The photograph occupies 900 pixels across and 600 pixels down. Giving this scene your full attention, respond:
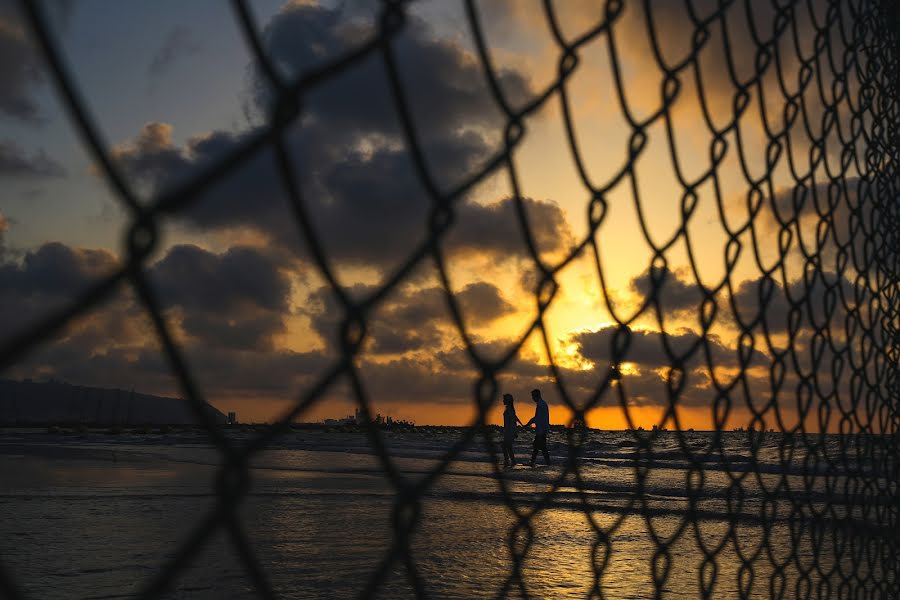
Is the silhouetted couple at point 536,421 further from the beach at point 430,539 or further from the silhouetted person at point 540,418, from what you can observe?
the beach at point 430,539

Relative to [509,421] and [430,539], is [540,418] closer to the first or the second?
[509,421]

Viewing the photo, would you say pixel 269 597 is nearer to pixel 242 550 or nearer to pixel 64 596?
pixel 242 550

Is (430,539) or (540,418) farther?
(540,418)

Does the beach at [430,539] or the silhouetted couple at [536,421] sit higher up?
the silhouetted couple at [536,421]

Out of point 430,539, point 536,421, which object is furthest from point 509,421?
point 430,539

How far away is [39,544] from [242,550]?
771 cm

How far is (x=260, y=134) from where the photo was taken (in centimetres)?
95

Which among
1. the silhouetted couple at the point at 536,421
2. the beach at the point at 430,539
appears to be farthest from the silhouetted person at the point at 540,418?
the beach at the point at 430,539

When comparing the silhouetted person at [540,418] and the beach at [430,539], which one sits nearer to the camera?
the beach at [430,539]

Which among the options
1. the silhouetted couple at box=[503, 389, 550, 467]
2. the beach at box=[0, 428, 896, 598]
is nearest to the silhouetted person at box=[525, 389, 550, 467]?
the silhouetted couple at box=[503, 389, 550, 467]

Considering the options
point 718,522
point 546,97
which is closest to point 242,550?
point 546,97

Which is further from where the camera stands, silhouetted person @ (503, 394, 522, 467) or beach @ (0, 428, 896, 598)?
silhouetted person @ (503, 394, 522, 467)

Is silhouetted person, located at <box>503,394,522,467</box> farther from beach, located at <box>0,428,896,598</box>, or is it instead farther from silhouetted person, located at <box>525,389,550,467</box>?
beach, located at <box>0,428,896,598</box>

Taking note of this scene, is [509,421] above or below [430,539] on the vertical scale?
above
